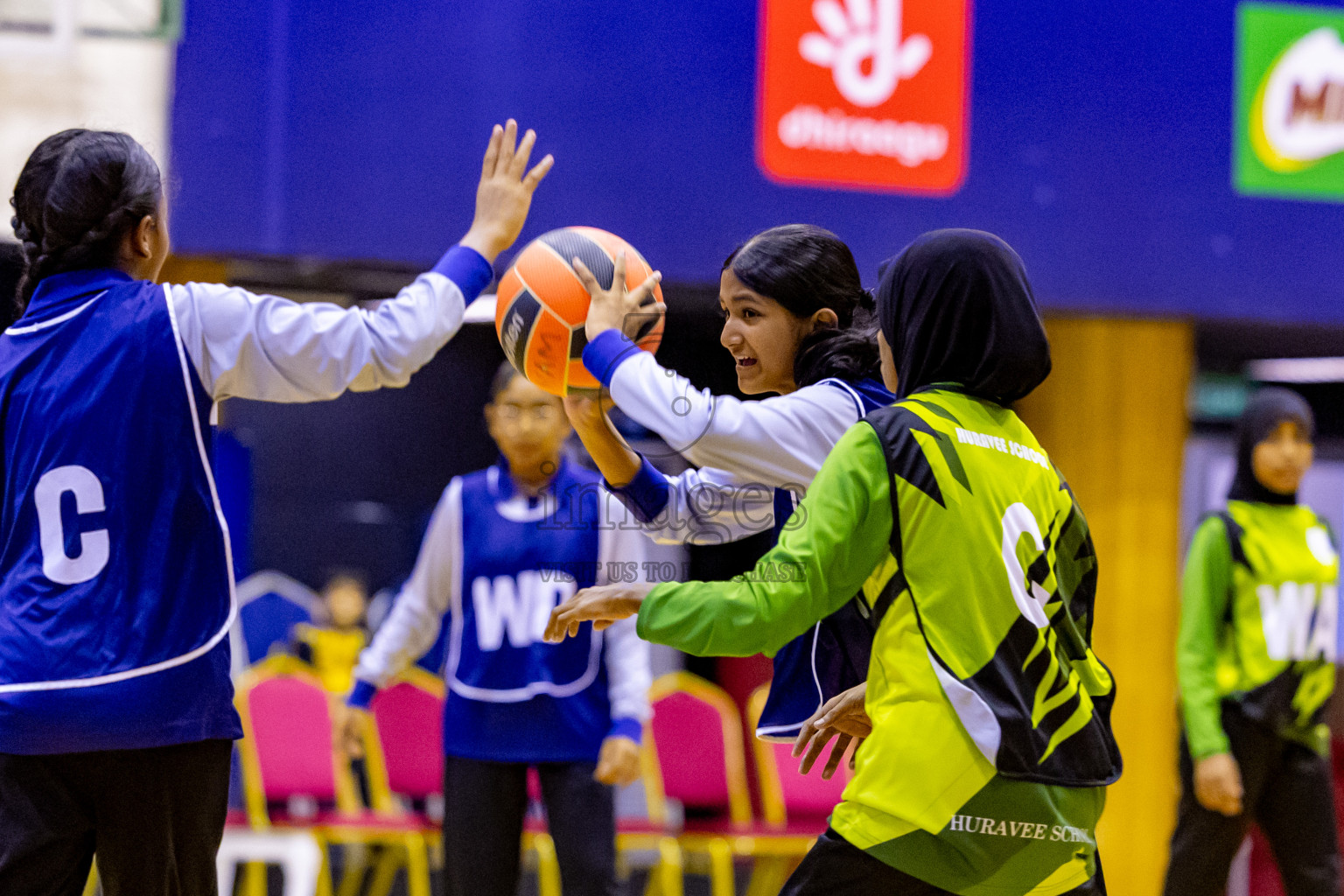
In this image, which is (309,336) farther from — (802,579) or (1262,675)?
(1262,675)

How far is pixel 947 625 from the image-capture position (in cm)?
208

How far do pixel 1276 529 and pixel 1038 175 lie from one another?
236 centimetres

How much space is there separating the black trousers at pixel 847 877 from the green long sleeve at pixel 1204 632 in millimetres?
2902

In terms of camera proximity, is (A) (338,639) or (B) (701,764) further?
(A) (338,639)

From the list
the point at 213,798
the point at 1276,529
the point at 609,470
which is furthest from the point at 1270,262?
the point at 213,798

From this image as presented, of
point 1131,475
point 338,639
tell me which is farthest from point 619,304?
point 338,639

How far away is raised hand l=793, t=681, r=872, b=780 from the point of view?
8.01 ft

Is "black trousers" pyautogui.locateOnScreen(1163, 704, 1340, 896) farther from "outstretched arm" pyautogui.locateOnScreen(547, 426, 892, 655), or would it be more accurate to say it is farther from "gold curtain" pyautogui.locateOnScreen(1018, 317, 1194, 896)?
"outstretched arm" pyautogui.locateOnScreen(547, 426, 892, 655)

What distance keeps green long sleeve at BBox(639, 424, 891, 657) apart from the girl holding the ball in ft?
0.88

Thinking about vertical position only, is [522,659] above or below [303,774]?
above

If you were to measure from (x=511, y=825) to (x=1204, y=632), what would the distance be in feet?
8.51

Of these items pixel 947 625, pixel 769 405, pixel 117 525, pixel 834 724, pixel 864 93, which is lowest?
pixel 834 724

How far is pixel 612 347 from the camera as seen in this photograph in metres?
2.43

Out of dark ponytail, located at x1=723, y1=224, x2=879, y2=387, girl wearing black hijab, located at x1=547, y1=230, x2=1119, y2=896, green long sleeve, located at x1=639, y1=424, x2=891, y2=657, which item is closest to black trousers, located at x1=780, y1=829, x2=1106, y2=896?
girl wearing black hijab, located at x1=547, y1=230, x2=1119, y2=896
